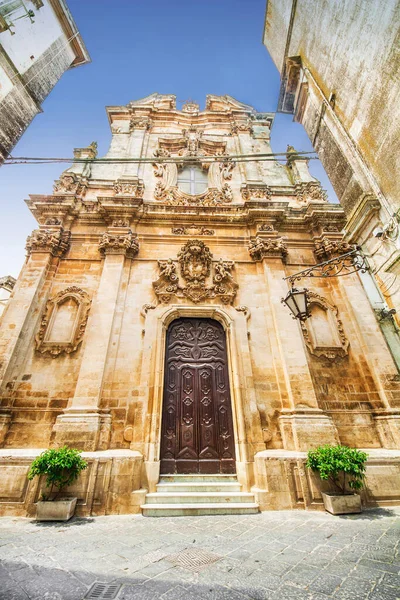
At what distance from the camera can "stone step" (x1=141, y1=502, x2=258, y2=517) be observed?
15.2 feet

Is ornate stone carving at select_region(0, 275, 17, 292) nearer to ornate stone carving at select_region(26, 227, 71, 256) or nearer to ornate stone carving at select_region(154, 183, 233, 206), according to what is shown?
ornate stone carving at select_region(26, 227, 71, 256)

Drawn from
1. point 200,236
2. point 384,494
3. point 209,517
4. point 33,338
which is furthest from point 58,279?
point 384,494

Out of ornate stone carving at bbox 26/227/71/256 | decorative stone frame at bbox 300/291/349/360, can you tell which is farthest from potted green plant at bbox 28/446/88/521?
decorative stone frame at bbox 300/291/349/360

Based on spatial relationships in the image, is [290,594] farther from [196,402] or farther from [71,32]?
[71,32]

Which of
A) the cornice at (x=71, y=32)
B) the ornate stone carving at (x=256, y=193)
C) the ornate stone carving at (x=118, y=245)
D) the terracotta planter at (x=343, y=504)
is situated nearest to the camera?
the terracotta planter at (x=343, y=504)

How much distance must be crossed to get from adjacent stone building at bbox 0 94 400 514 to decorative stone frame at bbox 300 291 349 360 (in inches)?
1.6

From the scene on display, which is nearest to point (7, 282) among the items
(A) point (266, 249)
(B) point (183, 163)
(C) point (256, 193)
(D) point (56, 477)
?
(B) point (183, 163)

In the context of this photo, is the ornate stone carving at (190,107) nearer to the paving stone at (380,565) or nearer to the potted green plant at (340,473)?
the potted green plant at (340,473)

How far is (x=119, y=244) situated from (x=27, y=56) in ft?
21.4

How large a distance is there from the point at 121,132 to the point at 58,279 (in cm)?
846

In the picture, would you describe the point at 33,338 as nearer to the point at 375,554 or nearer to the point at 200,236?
the point at 200,236

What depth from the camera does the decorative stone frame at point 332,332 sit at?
7.27 m

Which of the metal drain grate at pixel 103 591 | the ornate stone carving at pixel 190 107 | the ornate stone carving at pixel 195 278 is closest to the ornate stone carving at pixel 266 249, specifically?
the ornate stone carving at pixel 195 278

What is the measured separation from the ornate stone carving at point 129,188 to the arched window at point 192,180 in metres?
1.87
